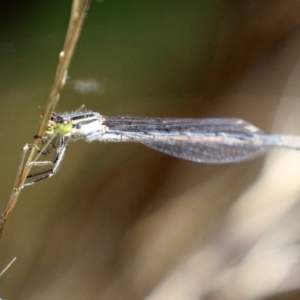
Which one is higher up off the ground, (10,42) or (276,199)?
(10,42)

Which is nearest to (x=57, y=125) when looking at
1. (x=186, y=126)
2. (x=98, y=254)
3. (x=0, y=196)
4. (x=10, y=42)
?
(x=186, y=126)

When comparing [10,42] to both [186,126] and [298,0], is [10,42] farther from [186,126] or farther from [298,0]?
[298,0]

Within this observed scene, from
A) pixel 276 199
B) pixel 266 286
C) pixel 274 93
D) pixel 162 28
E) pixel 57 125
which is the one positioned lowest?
pixel 266 286

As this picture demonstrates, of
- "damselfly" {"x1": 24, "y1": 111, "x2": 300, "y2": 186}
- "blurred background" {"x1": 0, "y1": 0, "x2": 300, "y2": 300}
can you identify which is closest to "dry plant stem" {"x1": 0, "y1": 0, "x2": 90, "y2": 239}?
"damselfly" {"x1": 24, "y1": 111, "x2": 300, "y2": 186}

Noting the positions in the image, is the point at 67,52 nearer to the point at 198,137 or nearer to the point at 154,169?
the point at 198,137

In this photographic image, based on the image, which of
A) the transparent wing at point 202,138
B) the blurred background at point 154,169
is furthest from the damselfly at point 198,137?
the blurred background at point 154,169

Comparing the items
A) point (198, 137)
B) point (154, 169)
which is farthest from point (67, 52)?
point (154, 169)

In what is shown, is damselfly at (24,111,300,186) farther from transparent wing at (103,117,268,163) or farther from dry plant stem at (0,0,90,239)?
dry plant stem at (0,0,90,239)
